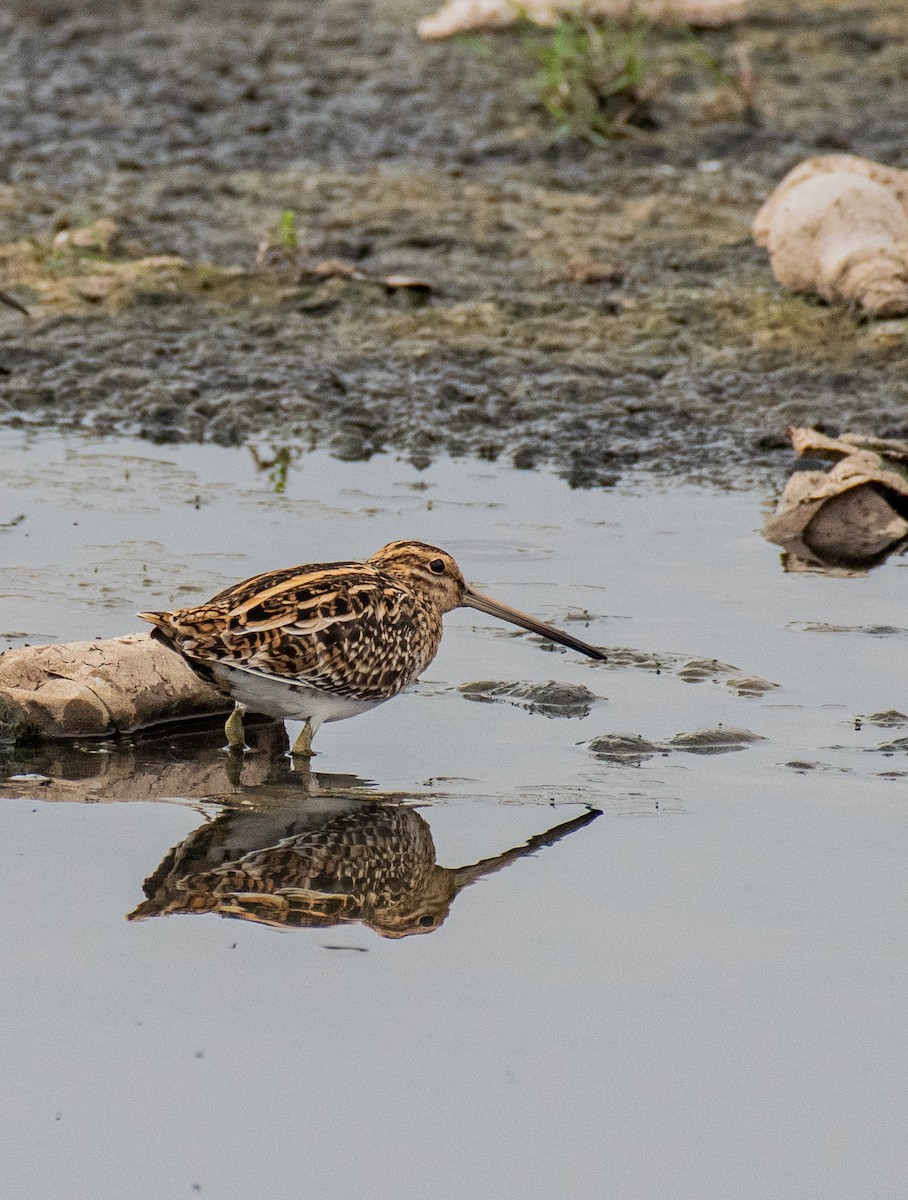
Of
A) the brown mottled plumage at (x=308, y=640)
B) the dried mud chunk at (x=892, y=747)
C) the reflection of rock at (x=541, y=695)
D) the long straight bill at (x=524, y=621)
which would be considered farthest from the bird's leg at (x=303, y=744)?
the dried mud chunk at (x=892, y=747)

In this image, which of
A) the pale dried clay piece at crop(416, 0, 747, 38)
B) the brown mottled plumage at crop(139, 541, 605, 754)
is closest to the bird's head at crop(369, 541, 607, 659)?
the brown mottled plumage at crop(139, 541, 605, 754)

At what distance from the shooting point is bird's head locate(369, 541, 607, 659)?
7074mm

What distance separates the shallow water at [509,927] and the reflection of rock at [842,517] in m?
0.26

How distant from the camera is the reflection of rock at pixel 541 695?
271 inches

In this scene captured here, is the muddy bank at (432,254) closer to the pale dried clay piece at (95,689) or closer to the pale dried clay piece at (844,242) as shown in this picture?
the pale dried clay piece at (844,242)

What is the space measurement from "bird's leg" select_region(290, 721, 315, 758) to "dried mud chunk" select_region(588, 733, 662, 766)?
920mm

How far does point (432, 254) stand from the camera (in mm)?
12359

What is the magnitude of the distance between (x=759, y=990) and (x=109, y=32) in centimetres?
1557

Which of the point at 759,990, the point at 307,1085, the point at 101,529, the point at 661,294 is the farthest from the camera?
the point at 661,294

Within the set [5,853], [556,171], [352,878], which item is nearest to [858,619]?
[352,878]

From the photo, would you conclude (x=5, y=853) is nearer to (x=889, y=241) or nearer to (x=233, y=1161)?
(x=233, y=1161)

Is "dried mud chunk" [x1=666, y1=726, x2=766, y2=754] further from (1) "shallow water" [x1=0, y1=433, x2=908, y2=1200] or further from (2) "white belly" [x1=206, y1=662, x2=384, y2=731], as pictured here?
(2) "white belly" [x1=206, y1=662, x2=384, y2=731]

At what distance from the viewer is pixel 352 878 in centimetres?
553

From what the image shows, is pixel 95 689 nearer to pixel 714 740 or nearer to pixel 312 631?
pixel 312 631
